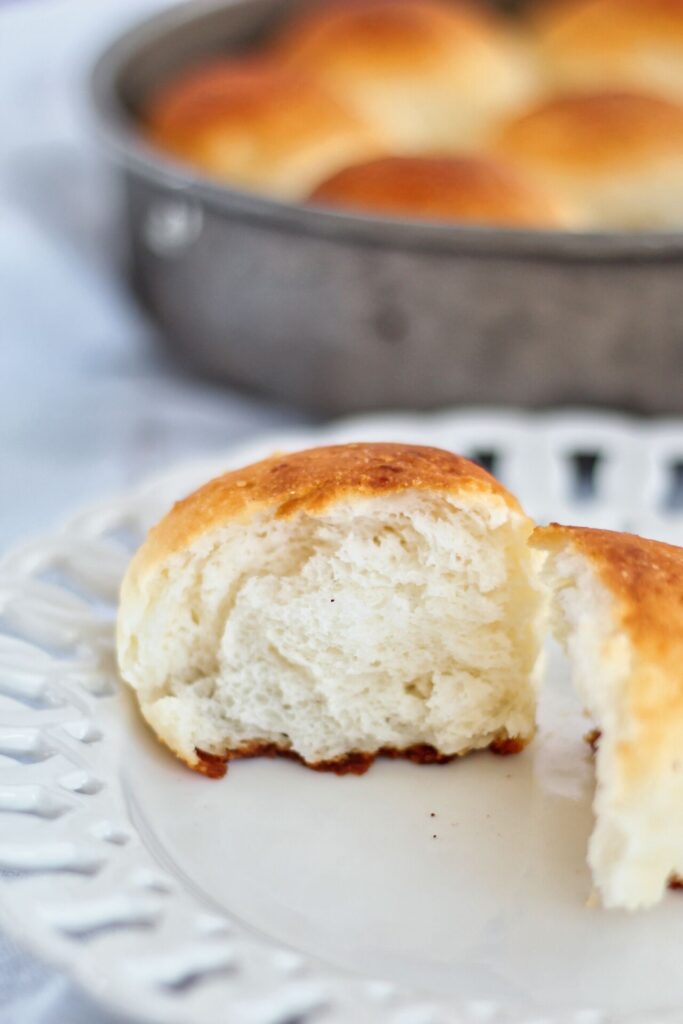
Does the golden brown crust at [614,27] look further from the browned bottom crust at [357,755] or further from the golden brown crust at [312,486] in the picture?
the browned bottom crust at [357,755]

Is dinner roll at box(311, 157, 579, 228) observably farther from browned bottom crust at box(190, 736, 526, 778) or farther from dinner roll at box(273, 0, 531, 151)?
browned bottom crust at box(190, 736, 526, 778)

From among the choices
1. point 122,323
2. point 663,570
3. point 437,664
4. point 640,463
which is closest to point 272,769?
point 437,664

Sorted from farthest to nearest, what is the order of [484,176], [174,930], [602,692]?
[484,176] < [602,692] < [174,930]

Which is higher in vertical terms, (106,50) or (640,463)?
(106,50)

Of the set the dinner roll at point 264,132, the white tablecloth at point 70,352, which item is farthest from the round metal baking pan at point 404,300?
the dinner roll at point 264,132

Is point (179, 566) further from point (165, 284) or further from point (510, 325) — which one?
point (165, 284)

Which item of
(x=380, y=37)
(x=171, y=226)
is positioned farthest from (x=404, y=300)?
(x=380, y=37)

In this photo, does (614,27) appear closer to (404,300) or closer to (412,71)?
(412,71)
